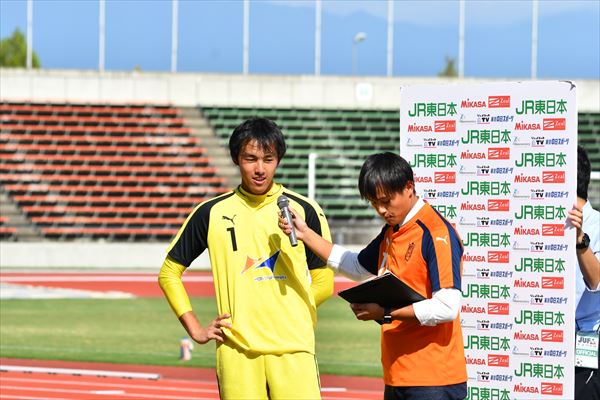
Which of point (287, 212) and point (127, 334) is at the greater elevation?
point (287, 212)

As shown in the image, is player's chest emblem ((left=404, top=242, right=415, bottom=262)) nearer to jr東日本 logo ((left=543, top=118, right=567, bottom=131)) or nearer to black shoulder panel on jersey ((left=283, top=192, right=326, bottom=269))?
black shoulder panel on jersey ((left=283, top=192, right=326, bottom=269))

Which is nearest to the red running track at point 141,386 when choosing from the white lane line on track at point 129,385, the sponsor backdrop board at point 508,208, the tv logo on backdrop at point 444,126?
the white lane line on track at point 129,385

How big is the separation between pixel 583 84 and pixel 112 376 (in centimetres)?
2853

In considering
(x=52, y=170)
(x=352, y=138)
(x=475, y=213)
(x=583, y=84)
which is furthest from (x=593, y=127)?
(x=475, y=213)

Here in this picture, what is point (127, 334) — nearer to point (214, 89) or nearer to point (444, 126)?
point (444, 126)

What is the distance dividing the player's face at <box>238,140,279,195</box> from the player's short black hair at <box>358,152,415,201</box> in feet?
1.57

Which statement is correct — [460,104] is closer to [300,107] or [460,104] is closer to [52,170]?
[52,170]

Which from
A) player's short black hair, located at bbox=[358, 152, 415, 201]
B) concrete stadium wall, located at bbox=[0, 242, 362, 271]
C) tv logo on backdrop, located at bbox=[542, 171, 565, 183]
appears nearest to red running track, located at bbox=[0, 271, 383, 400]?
tv logo on backdrop, located at bbox=[542, 171, 565, 183]

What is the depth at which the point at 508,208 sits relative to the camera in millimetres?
6473

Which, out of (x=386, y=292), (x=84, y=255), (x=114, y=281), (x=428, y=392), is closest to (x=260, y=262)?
(x=386, y=292)

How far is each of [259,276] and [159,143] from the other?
3070 cm

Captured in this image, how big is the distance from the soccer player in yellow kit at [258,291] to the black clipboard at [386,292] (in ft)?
1.02

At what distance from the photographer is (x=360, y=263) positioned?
5.22 metres

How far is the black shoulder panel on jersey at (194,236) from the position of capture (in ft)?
16.9
